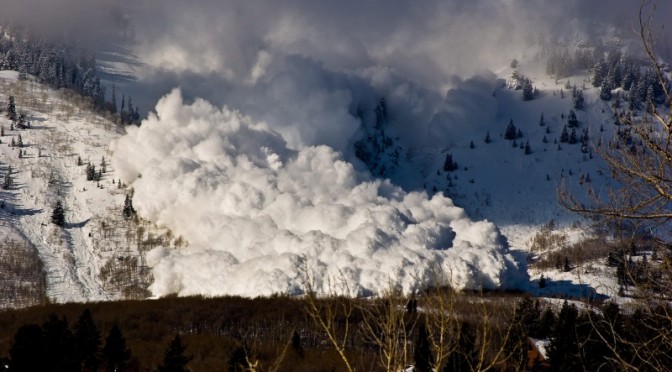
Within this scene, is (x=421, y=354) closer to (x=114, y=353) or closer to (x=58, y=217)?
(x=114, y=353)

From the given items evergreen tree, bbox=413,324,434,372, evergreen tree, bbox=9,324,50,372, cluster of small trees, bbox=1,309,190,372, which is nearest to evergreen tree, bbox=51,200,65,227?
cluster of small trees, bbox=1,309,190,372

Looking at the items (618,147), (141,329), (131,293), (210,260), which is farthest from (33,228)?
(618,147)

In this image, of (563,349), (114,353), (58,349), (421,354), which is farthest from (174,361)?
(563,349)

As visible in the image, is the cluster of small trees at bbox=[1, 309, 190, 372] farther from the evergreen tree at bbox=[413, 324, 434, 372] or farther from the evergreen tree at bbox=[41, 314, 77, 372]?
the evergreen tree at bbox=[413, 324, 434, 372]

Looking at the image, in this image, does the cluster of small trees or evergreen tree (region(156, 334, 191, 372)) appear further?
the cluster of small trees

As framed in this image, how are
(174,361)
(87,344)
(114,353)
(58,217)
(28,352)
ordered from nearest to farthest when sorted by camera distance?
(174,361) → (28,352) → (87,344) → (114,353) → (58,217)

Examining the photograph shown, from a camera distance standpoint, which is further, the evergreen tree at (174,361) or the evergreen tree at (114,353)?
the evergreen tree at (114,353)

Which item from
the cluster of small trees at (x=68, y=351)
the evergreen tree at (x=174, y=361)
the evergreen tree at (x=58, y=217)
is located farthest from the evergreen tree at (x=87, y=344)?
the evergreen tree at (x=58, y=217)

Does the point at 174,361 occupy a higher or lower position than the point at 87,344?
lower

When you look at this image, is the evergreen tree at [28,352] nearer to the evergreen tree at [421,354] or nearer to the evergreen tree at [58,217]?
the evergreen tree at [421,354]

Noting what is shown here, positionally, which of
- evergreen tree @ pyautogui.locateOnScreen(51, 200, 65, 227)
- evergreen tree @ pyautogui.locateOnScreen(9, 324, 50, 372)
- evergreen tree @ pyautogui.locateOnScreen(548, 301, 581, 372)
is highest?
evergreen tree @ pyautogui.locateOnScreen(51, 200, 65, 227)

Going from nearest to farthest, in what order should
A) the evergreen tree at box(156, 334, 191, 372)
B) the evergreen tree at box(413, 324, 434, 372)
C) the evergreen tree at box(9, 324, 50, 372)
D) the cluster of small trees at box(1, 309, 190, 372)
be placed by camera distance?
the evergreen tree at box(413, 324, 434, 372)
the evergreen tree at box(156, 334, 191, 372)
the cluster of small trees at box(1, 309, 190, 372)
the evergreen tree at box(9, 324, 50, 372)

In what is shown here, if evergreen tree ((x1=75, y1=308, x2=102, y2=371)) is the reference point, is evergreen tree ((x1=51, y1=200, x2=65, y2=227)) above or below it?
above

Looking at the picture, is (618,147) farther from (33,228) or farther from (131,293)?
(33,228)
